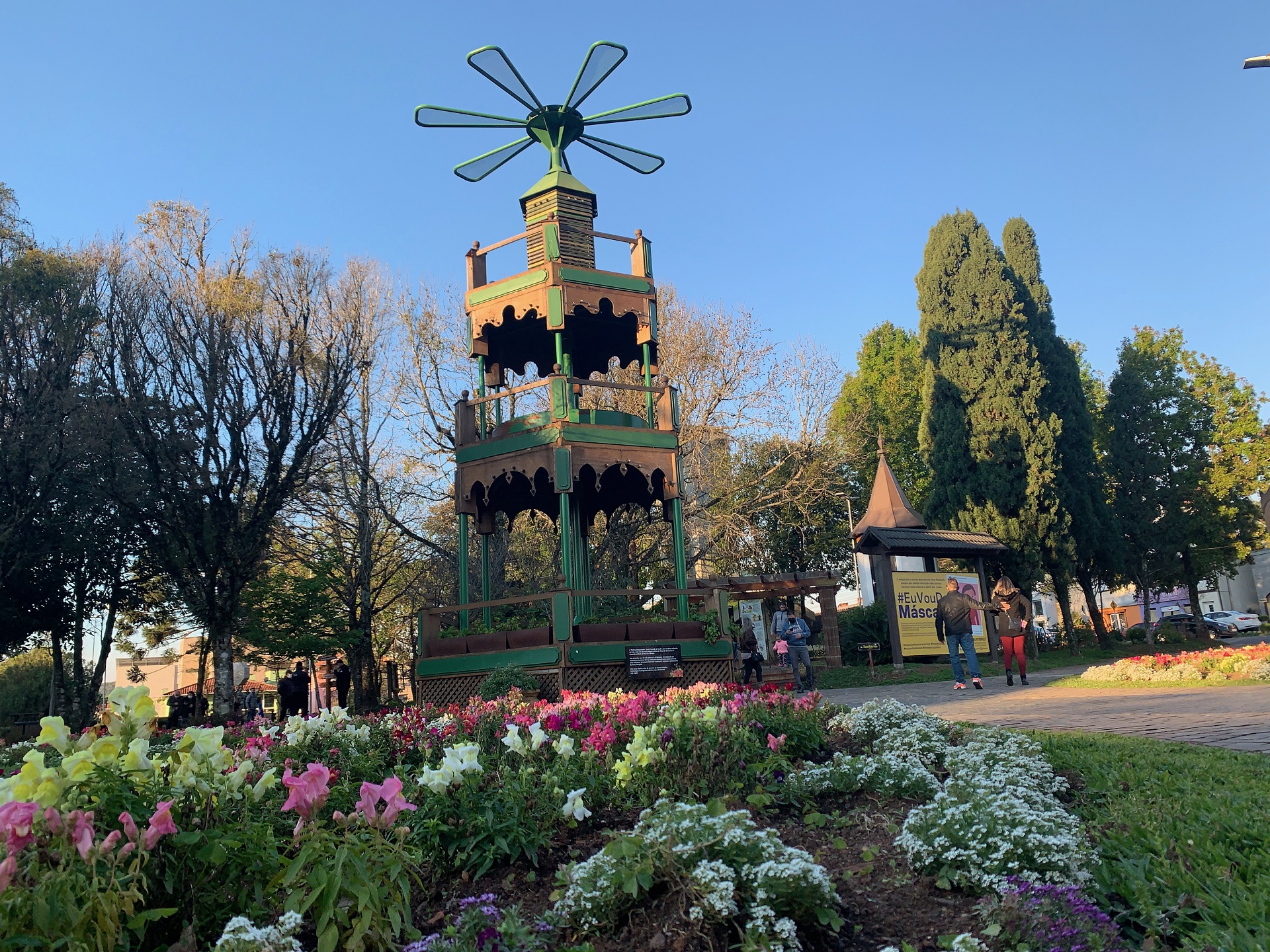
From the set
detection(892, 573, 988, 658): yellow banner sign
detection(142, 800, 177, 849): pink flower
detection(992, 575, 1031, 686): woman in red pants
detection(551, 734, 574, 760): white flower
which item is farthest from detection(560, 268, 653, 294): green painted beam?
detection(142, 800, 177, 849): pink flower

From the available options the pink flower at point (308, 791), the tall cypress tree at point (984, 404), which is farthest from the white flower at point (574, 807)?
the tall cypress tree at point (984, 404)

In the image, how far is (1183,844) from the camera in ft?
12.2

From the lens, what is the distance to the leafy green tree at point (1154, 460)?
35062mm

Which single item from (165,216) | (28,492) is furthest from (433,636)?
(165,216)

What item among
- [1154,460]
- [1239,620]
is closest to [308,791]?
[1154,460]

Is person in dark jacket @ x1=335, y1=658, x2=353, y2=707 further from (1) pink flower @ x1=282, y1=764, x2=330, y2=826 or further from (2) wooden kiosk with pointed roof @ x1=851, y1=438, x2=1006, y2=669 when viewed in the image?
(1) pink flower @ x1=282, y1=764, x2=330, y2=826

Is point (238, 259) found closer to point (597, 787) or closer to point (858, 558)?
point (597, 787)

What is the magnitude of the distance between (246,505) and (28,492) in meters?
4.26

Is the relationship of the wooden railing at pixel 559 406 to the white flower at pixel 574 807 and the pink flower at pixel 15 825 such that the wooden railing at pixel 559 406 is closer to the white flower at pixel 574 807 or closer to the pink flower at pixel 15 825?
the white flower at pixel 574 807

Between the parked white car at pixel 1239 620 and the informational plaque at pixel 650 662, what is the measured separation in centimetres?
4017

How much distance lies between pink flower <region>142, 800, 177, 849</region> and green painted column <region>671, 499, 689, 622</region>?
1150 centimetres

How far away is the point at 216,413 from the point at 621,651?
11.5 m

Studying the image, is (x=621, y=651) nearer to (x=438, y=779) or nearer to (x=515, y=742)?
(x=515, y=742)

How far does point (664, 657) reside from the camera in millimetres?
13281
